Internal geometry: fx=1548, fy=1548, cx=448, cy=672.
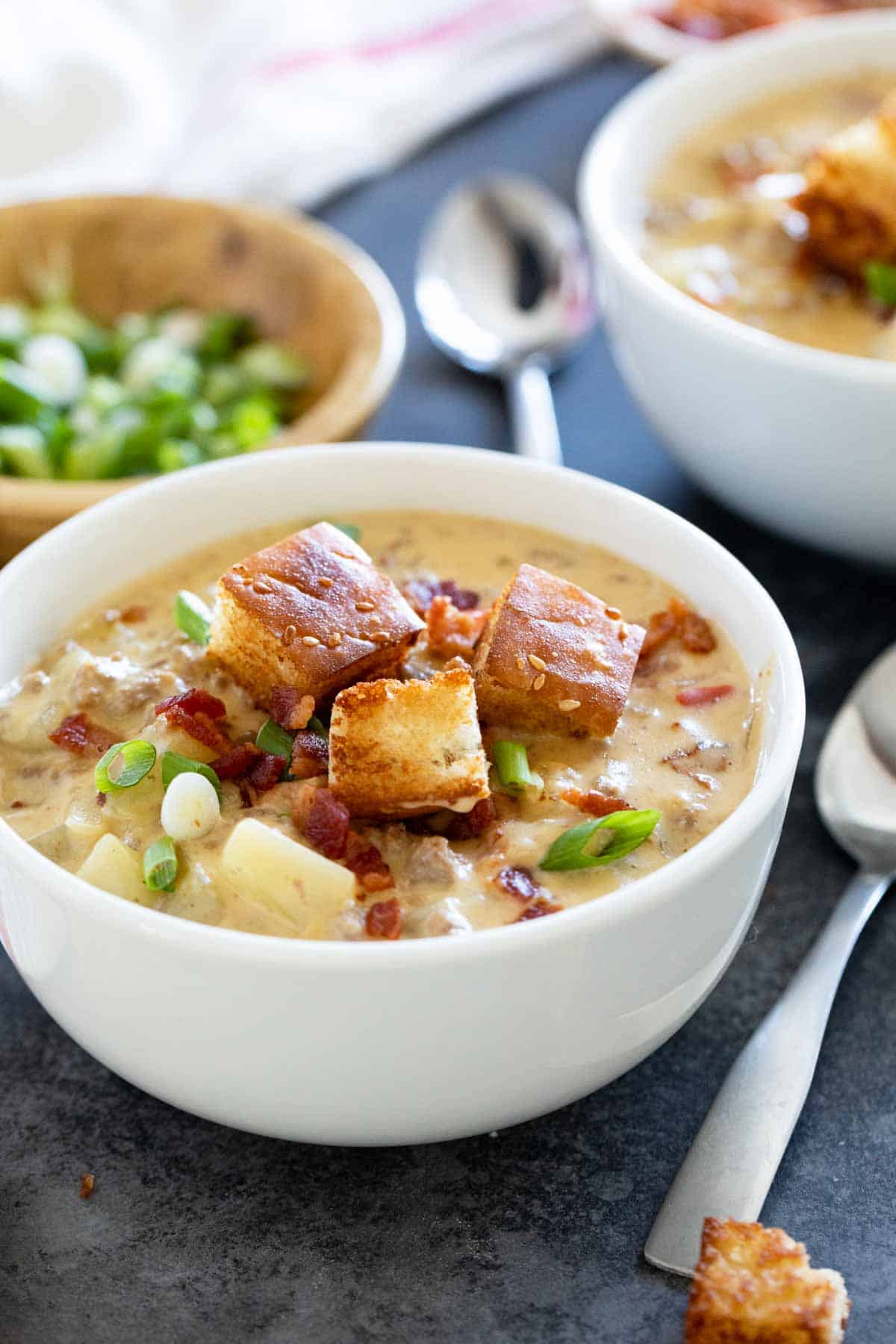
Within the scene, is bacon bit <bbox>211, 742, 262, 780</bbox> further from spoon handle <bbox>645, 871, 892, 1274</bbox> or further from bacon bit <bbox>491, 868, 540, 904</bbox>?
spoon handle <bbox>645, 871, 892, 1274</bbox>

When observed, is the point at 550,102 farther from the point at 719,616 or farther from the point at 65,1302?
the point at 65,1302

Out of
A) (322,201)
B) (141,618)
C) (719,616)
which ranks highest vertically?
(719,616)

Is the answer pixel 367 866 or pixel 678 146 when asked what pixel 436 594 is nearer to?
pixel 367 866

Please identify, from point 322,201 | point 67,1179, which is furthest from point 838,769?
point 322,201

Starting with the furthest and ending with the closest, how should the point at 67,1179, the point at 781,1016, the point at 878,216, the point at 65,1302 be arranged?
the point at 878,216 < the point at 781,1016 < the point at 67,1179 < the point at 65,1302

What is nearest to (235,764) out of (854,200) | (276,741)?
(276,741)

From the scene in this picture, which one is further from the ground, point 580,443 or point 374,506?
point 374,506

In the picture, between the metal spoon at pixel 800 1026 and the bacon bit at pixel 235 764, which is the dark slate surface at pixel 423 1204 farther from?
the bacon bit at pixel 235 764
